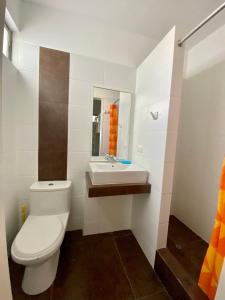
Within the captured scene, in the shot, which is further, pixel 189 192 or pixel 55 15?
pixel 189 192

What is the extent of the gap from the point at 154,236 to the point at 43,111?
1.66m

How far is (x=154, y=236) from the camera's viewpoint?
4.25ft

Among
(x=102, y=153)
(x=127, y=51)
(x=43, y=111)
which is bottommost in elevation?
(x=102, y=153)

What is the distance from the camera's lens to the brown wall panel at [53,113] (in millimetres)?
1473

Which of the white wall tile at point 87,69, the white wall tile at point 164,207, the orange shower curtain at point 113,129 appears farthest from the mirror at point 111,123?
the white wall tile at point 164,207

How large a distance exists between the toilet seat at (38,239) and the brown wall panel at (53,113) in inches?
18.4

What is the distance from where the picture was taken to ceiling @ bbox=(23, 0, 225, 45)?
4.43ft

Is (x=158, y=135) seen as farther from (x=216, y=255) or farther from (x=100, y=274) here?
(x=100, y=274)

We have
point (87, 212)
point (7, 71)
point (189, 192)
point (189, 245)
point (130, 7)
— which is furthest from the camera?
point (189, 192)

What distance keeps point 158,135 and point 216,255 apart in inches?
35.8

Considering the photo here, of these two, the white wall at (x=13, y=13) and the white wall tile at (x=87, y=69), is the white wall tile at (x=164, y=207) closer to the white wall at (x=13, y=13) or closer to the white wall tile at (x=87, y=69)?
the white wall tile at (x=87, y=69)

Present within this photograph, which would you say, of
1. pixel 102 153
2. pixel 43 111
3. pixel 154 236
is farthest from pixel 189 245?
pixel 43 111

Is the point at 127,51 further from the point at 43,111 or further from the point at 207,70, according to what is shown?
the point at 43,111

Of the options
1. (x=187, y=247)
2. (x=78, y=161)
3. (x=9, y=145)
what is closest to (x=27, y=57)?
(x=9, y=145)
